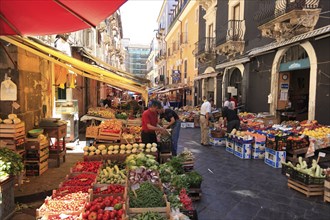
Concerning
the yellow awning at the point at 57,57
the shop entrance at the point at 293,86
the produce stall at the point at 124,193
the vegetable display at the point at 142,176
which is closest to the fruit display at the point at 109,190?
the produce stall at the point at 124,193

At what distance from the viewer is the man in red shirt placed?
6.61 meters

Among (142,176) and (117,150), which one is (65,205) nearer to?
(142,176)

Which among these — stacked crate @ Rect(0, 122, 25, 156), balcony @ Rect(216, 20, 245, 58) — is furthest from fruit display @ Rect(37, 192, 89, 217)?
balcony @ Rect(216, 20, 245, 58)

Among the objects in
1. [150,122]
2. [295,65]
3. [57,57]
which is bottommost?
[150,122]

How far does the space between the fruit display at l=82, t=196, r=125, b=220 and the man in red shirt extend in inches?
113

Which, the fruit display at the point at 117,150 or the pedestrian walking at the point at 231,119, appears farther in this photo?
the pedestrian walking at the point at 231,119

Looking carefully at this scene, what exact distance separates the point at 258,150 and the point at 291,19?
4548 mm

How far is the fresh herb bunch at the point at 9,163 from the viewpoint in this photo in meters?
4.46

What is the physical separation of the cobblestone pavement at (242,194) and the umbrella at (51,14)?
3.29 metres

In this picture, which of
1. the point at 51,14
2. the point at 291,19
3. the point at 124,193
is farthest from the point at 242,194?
the point at 291,19

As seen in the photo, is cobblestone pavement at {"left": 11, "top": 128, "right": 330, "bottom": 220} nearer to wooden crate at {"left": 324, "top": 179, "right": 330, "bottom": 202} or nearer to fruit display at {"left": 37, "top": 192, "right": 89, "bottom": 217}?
wooden crate at {"left": 324, "top": 179, "right": 330, "bottom": 202}

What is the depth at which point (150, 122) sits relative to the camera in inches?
265

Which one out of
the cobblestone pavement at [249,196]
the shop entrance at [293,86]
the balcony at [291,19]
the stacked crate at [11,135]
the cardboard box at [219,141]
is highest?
the balcony at [291,19]

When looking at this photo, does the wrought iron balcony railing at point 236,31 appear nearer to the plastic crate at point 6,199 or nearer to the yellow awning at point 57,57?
the yellow awning at point 57,57
